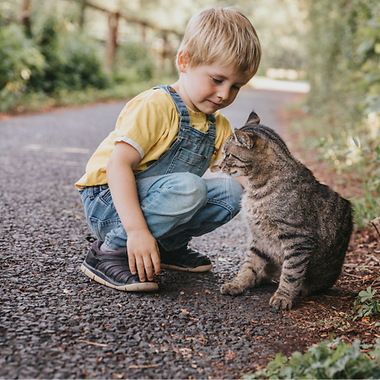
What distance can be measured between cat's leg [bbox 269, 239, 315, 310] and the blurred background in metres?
1.01

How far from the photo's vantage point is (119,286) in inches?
83.7

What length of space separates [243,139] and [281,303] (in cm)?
90

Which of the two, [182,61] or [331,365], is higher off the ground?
[182,61]

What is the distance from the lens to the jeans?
2.18 meters

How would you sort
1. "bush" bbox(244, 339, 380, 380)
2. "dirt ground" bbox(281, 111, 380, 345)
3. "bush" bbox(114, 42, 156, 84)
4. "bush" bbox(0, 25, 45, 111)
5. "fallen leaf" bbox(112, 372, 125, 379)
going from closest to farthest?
"bush" bbox(244, 339, 380, 380) < "fallen leaf" bbox(112, 372, 125, 379) < "dirt ground" bbox(281, 111, 380, 345) < "bush" bbox(0, 25, 45, 111) < "bush" bbox(114, 42, 156, 84)

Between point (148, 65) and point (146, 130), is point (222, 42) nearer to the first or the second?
point (146, 130)

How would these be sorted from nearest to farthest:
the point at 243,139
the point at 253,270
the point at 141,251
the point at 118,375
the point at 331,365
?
the point at 331,365 → the point at 118,375 → the point at 141,251 → the point at 243,139 → the point at 253,270

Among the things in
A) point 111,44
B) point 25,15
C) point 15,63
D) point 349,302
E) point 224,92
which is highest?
point 25,15

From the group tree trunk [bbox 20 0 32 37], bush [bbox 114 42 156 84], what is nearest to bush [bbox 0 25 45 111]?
tree trunk [bbox 20 0 32 37]

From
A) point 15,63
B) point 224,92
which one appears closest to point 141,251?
point 224,92

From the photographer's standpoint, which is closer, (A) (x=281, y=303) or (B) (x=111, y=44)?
(A) (x=281, y=303)

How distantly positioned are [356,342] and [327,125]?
7.98 metres

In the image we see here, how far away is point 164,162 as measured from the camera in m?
2.33

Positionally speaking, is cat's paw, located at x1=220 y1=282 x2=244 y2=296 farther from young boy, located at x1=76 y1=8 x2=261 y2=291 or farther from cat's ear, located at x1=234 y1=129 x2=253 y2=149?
cat's ear, located at x1=234 y1=129 x2=253 y2=149
